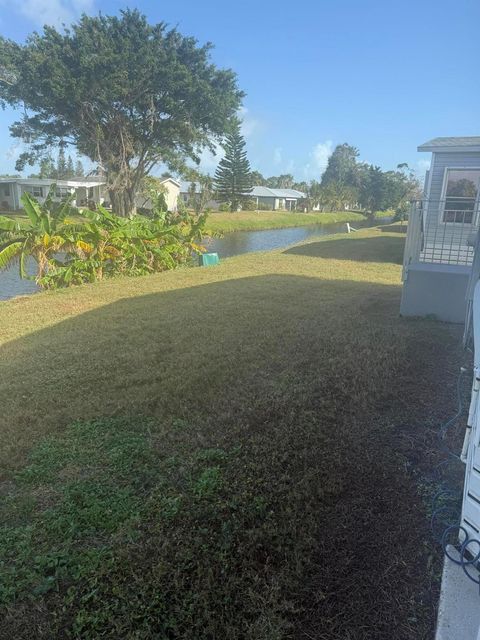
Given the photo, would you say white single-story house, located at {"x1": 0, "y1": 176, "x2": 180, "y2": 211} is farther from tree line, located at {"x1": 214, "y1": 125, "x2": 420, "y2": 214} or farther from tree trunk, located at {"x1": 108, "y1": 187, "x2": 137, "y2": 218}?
tree line, located at {"x1": 214, "y1": 125, "x2": 420, "y2": 214}

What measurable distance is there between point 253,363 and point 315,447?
1.69 meters

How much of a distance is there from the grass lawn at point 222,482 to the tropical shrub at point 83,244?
477 centimetres

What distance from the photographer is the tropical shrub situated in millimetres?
9336

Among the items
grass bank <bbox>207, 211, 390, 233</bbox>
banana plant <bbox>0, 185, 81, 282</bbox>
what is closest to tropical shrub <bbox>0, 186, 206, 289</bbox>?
banana plant <bbox>0, 185, 81, 282</bbox>

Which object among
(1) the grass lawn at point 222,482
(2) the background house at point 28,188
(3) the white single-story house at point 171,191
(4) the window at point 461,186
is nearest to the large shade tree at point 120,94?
(2) the background house at point 28,188

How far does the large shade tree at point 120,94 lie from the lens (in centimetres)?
2612

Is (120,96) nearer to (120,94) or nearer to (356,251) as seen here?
(120,94)

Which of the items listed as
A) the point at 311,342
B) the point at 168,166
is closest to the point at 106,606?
the point at 311,342

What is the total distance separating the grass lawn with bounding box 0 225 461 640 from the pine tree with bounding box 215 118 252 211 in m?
47.3

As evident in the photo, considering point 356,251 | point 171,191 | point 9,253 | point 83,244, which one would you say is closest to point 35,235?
point 9,253

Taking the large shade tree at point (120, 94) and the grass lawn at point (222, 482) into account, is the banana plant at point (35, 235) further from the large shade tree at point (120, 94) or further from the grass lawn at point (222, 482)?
the large shade tree at point (120, 94)

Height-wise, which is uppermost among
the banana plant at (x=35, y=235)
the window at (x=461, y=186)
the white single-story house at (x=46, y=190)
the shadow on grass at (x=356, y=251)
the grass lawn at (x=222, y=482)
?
the white single-story house at (x=46, y=190)

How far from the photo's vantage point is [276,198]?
63.5 meters

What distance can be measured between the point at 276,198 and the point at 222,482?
2525 inches
